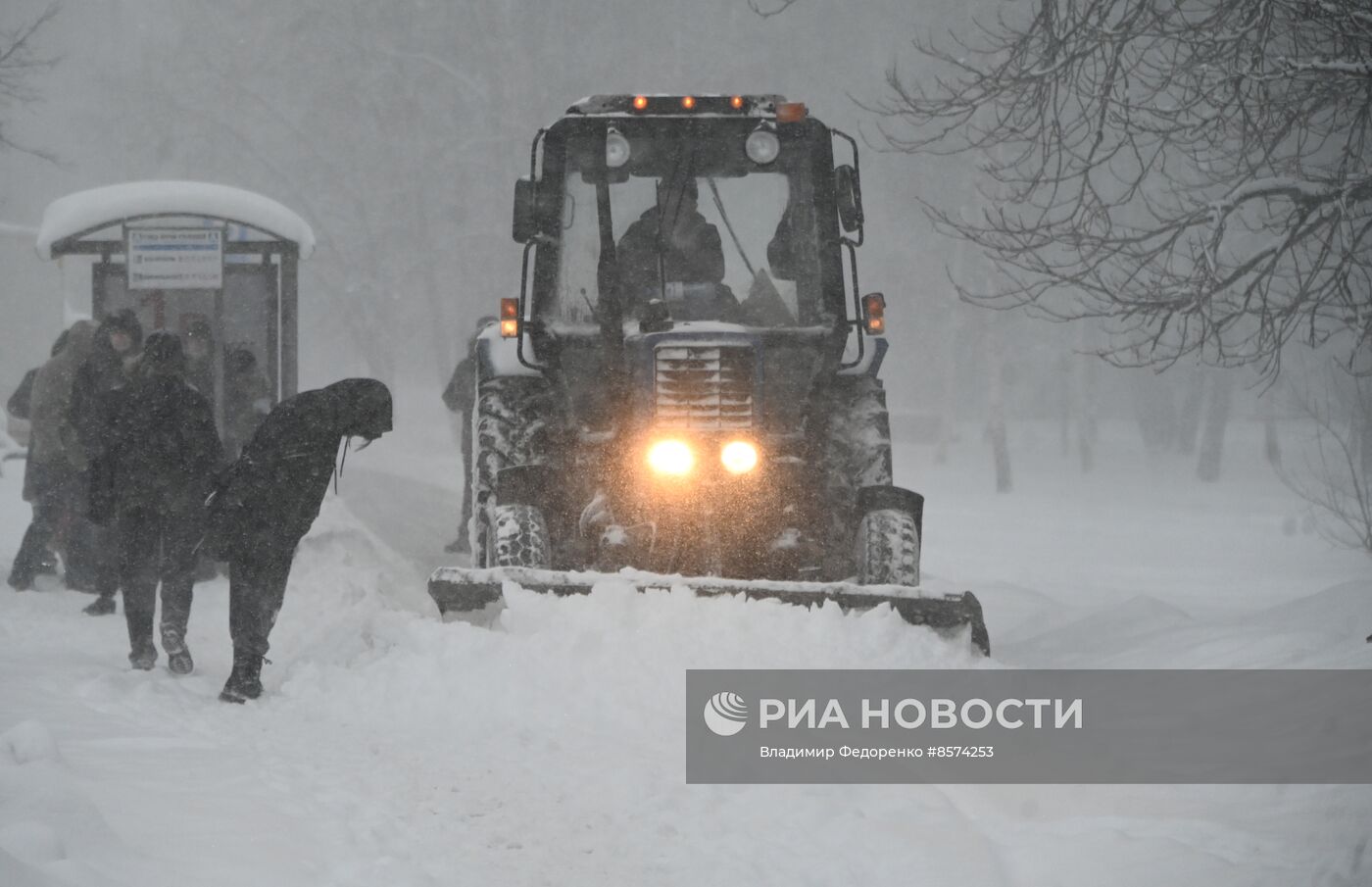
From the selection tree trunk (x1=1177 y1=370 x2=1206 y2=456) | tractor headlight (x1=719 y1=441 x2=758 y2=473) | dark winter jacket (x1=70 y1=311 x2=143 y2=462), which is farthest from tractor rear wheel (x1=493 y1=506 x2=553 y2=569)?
tree trunk (x1=1177 y1=370 x2=1206 y2=456)

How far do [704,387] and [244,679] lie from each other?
100.0 inches

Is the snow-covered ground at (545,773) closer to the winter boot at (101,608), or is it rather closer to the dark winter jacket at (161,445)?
the winter boot at (101,608)

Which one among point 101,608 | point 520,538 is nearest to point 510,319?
point 520,538

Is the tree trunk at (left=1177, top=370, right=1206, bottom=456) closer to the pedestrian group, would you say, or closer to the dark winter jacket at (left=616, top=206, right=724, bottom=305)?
the dark winter jacket at (left=616, top=206, right=724, bottom=305)

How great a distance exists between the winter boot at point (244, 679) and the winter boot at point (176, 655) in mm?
726

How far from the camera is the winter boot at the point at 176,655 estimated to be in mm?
6922

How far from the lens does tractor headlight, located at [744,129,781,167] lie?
A: 7238 mm

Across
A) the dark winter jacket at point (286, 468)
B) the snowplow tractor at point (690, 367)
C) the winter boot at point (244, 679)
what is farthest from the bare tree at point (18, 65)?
the winter boot at point (244, 679)

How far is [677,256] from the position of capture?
24.0 ft

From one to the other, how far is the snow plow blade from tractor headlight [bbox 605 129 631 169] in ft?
8.10

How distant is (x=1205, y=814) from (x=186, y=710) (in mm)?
4126

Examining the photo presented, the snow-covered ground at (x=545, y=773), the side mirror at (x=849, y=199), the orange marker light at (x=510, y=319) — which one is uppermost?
the side mirror at (x=849, y=199)

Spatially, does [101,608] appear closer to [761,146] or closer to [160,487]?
[160,487]

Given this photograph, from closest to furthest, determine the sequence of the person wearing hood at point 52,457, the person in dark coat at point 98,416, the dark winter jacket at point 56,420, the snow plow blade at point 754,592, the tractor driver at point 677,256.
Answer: the snow plow blade at point 754,592 → the tractor driver at point 677,256 → the person in dark coat at point 98,416 → the dark winter jacket at point 56,420 → the person wearing hood at point 52,457
